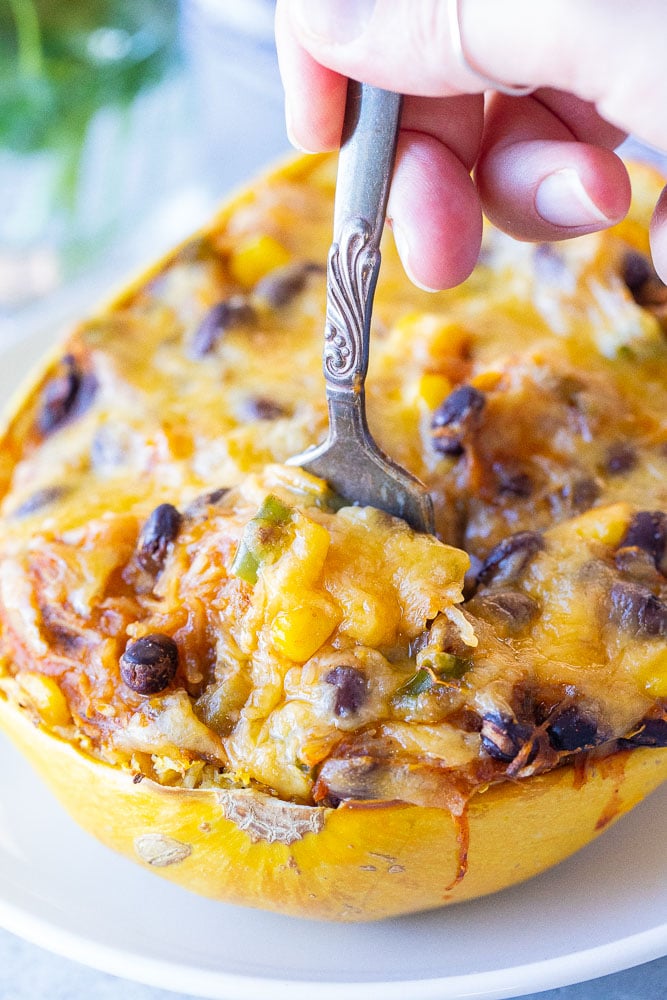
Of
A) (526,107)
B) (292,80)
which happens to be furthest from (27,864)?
(526,107)

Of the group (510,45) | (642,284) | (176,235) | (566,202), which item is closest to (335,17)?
(510,45)

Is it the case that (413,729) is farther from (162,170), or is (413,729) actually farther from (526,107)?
(162,170)

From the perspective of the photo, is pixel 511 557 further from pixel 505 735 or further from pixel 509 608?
pixel 505 735

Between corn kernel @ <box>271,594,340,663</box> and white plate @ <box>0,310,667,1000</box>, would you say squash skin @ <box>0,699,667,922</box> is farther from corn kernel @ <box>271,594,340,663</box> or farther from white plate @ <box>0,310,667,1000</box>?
corn kernel @ <box>271,594,340,663</box>

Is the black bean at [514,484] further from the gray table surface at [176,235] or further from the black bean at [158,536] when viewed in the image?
the gray table surface at [176,235]

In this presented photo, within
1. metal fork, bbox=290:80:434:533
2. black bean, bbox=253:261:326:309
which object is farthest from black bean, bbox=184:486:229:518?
black bean, bbox=253:261:326:309

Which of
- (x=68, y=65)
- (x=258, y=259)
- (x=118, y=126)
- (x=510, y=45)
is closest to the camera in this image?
(x=510, y=45)

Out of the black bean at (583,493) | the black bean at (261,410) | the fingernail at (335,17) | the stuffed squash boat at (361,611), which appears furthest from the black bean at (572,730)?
the fingernail at (335,17)
